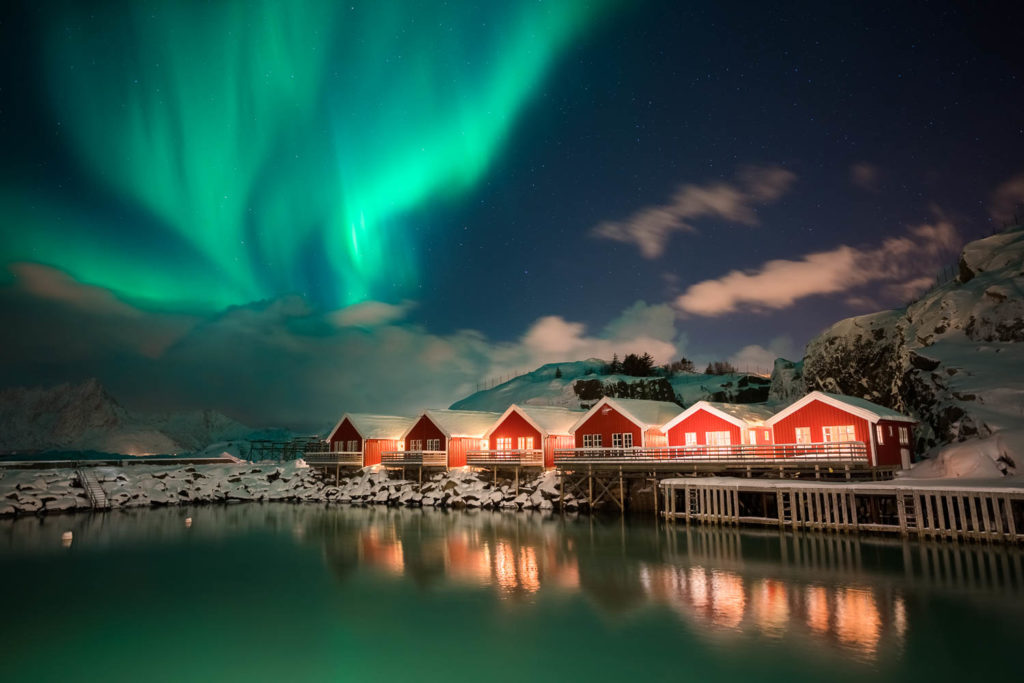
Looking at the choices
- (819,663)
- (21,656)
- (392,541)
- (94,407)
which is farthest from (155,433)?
(819,663)

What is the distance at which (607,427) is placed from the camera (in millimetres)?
47906

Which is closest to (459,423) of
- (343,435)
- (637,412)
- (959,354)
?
(343,435)

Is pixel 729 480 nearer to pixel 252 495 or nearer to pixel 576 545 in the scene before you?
pixel 576 545

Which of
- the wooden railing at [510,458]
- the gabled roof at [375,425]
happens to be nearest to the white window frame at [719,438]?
the wooden railing at [510,458]

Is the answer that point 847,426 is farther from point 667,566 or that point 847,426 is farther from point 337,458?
point 337,458

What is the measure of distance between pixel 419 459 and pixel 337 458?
11.7 meters

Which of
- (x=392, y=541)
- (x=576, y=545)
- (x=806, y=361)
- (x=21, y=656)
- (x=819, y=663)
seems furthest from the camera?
(x=806, y=361)

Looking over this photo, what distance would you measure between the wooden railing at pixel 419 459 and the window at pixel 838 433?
3201cm

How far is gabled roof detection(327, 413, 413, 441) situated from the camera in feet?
207

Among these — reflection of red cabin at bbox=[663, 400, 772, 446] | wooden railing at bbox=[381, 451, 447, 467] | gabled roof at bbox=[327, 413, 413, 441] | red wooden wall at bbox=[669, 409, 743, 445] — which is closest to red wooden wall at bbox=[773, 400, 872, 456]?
reflection of red cabin at bbox=[663, 400, 772, 446]

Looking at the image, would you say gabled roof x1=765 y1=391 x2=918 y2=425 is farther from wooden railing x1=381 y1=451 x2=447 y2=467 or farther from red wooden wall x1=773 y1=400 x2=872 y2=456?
wooden railing x1=381 y1=451 x2=447 y2=467

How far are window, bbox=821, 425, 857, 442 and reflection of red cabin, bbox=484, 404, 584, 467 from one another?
20.9 m

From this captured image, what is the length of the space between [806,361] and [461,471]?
134 ft

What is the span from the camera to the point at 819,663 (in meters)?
13.3
